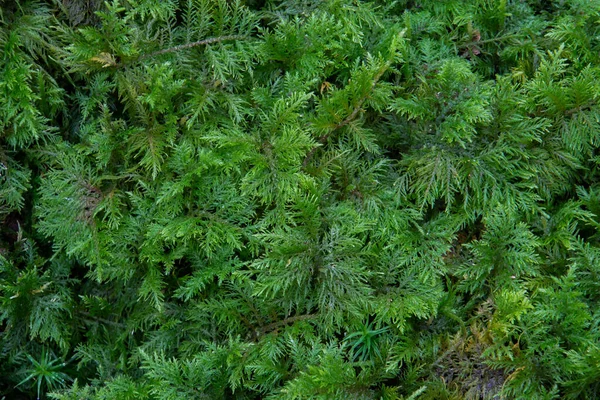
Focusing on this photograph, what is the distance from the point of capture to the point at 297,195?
70.6 inches

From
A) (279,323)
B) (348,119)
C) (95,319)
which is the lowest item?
(95,319)

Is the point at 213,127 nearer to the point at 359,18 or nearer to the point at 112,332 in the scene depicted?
the point at 359,18

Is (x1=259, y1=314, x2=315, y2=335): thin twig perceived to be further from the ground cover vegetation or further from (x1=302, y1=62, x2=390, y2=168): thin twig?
(x1=302, y1=62, x2=390, y2=168): thin twig

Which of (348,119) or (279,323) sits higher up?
(348,119)

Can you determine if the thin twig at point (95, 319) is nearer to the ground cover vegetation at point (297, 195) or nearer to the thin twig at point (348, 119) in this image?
the ground cover vegetation at point (297, 195)

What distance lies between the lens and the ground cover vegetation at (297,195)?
1831 millimetres

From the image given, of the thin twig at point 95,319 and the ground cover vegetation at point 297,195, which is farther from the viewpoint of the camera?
the thin twig at point 95,319

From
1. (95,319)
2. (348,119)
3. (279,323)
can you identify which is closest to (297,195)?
(348,119)

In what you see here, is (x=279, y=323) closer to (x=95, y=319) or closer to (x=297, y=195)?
(x=297, y=195)

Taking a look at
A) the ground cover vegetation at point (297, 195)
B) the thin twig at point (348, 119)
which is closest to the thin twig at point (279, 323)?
the ground cover vegetation at point (297, 195)

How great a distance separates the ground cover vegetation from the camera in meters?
1.83

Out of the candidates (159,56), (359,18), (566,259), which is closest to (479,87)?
(359,18)

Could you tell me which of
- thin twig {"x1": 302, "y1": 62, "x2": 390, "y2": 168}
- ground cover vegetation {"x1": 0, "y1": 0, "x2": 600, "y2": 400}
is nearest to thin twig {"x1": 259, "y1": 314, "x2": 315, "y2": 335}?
ground cover vegetation {"x1": 0, "y1": 0, "x2": 600, "y2": 400}

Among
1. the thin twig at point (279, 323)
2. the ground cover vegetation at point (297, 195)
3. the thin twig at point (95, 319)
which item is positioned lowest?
the thin twig at point (95, 319)
